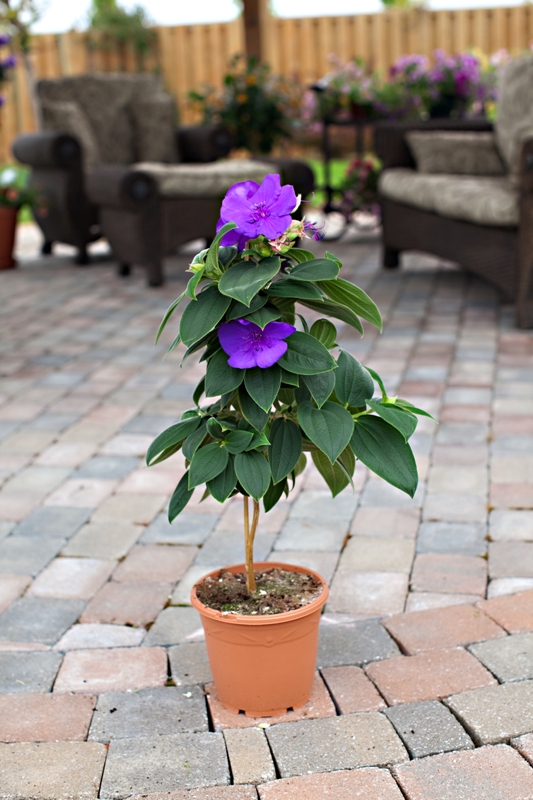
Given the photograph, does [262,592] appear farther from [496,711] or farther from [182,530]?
[182,530]

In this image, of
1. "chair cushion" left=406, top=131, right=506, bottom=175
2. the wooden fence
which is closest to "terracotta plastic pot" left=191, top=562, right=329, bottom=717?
"chair cushion" left=406, top=131, right=506, bottom=175

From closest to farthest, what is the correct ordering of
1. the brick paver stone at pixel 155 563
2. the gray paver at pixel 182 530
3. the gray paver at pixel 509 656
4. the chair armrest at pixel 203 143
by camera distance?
1. the gray paver at pixel 509 656
2. the brick paver stone at pixel 155 563
3. the gray paver at pixel 182 530
4. the chair armrest at pixel 203 143

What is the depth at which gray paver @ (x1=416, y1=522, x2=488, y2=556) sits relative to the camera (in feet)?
6.66

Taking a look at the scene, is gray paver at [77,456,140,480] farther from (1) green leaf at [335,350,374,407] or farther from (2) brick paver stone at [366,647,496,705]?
(1) green leaf at [335,350,374,407]

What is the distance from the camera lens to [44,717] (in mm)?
1472

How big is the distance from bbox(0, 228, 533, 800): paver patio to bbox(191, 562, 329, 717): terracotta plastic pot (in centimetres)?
3

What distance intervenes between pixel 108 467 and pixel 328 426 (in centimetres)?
141

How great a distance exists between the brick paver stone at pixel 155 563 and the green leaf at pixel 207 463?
2.15 feet

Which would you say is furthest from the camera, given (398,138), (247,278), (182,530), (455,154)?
(398,138)

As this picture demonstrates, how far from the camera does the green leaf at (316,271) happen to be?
4.19 feet

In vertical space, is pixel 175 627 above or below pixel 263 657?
below

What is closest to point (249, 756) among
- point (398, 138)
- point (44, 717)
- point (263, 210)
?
point (44, 717)

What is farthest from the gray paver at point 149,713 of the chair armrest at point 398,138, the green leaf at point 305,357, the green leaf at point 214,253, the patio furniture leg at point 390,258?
the chair armrest at point 398,138

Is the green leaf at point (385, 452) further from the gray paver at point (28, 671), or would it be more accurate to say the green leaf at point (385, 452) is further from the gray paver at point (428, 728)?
the gray paver at point (28, 671)
